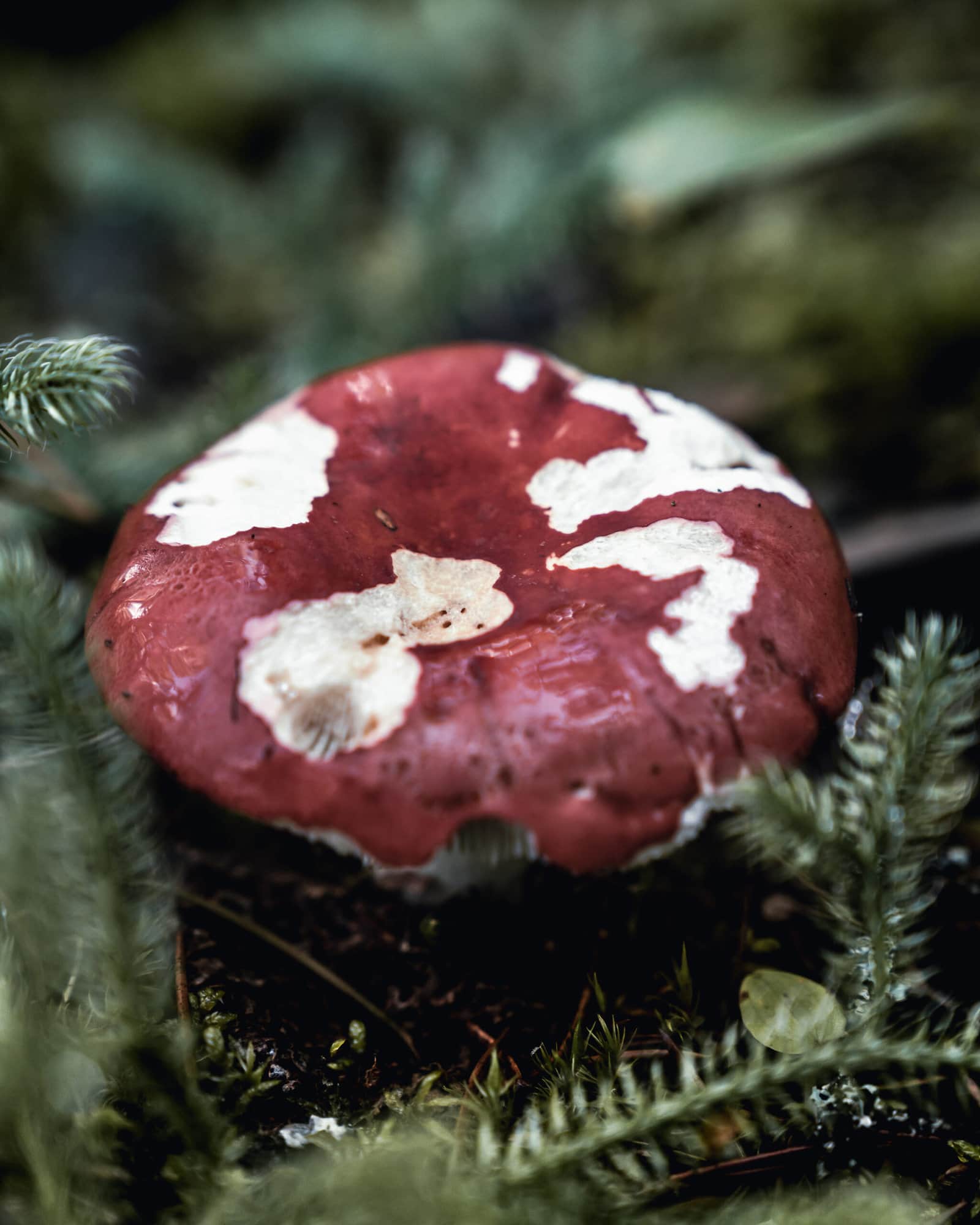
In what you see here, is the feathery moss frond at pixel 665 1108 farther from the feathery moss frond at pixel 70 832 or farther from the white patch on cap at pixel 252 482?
the white patch on cap at pixel 252 482

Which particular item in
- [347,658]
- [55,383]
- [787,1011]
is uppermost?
[55,383]

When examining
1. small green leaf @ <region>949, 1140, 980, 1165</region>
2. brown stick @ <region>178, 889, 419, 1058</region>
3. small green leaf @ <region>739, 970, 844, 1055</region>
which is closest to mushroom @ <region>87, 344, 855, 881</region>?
brown stick @ <region>178, 889, 419, 1058</region>

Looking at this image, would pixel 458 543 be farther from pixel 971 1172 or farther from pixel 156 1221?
pixel 971 1172

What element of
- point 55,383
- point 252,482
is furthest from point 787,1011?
point 55,383

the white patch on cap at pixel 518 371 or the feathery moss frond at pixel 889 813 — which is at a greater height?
the white patch on cap at pixel 518 371

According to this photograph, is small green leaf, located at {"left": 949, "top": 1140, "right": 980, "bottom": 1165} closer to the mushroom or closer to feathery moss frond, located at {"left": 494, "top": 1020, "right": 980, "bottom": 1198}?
feathery moss frond, located at {"left": 494, "top": 1020, "right": 980, "bottom": 1198}

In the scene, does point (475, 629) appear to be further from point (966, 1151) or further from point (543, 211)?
point (543, 211)

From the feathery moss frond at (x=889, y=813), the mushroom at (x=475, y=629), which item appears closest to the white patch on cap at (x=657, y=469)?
the mushroom at (x=475, y=629)

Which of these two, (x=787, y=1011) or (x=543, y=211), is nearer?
(x=787, y=1011)
